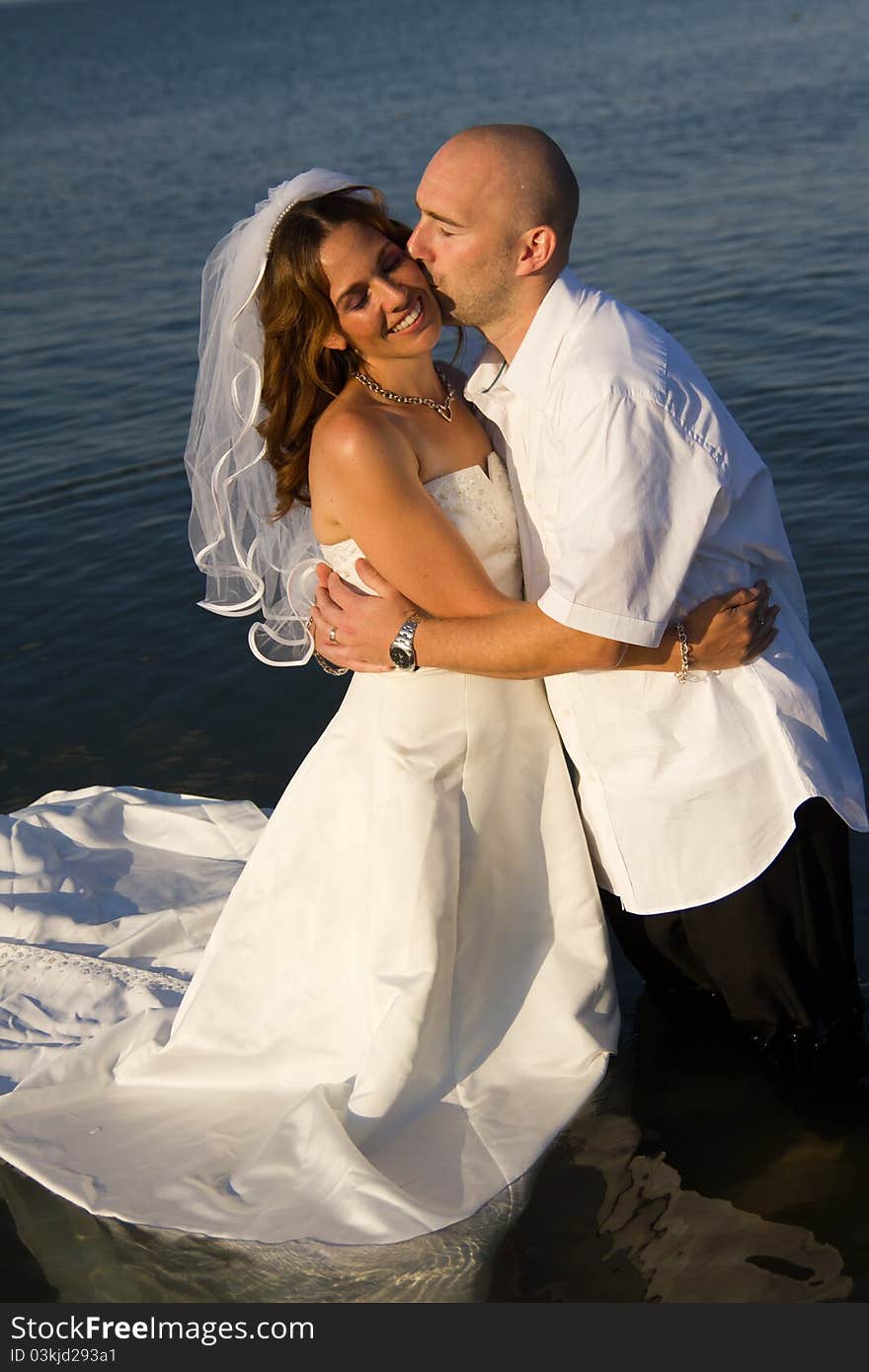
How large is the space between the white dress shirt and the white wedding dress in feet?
0.71

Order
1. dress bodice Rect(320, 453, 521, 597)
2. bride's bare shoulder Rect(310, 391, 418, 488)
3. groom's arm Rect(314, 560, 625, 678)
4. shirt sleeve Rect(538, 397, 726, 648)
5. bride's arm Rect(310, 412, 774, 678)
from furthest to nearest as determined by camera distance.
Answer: dress bodice Rect(320, 453, 521, 597) < bride's bare shoulder Rect(310, 391, 418, 488) < bride's arm Rect(310, 412, 774, 678) < groom's arm Rect(314, 560, 625, 678) < shirt sleeve Rect(538, 397, 726, 648)

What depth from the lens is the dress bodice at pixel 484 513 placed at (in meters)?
3.57

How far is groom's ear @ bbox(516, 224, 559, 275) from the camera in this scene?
318 centimetres

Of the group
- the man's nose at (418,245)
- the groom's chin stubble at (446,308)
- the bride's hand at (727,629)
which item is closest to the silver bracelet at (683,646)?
the bride's hand at (727,629)

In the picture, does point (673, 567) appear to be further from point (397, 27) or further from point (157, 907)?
point (397, 27)

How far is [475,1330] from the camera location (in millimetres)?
3281

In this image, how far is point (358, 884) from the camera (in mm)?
3881

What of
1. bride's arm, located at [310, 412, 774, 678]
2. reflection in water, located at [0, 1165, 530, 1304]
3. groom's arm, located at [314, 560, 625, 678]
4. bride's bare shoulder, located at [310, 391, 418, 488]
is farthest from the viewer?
bride's bare shoulder, located at [310, 391, 418, 488]

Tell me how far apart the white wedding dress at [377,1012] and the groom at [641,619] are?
186mm

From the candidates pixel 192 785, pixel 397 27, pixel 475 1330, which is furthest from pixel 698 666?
pixel 397 27

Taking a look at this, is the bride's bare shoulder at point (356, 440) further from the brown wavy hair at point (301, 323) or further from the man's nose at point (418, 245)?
the man's nose at point (418, 245)

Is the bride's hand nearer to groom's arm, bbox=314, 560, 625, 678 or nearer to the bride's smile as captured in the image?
groom's arm, bbox=314, 560, 625, 678

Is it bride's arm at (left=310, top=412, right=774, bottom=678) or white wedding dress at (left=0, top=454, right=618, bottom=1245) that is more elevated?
bride's arm at (left=310, top=412, right=774, bottom=678)

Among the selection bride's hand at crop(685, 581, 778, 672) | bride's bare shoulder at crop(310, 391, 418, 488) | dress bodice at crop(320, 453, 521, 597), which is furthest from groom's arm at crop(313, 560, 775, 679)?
bride's bare shoulder at crop(310, 391, 418, 488)
